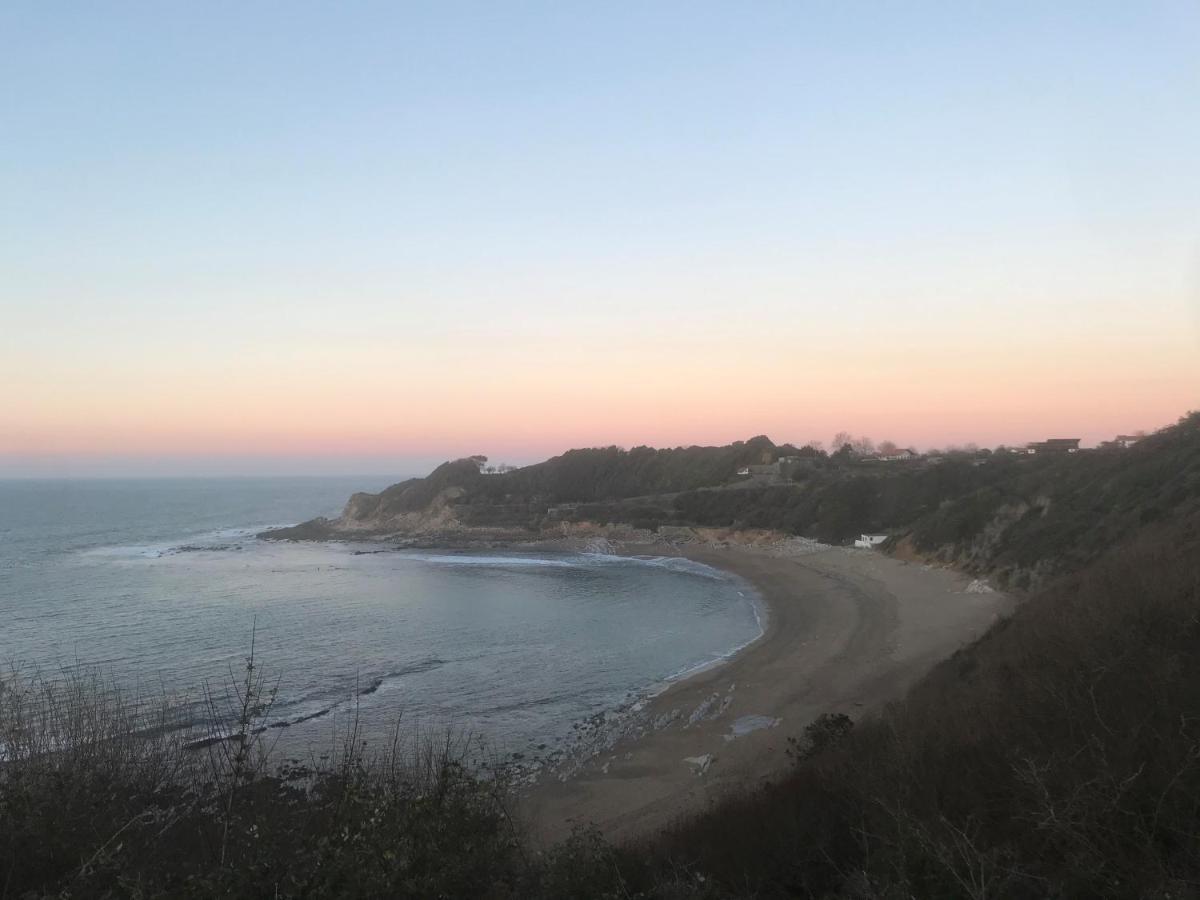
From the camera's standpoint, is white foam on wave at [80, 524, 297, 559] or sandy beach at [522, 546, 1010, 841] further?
white foam on wave at [80, 524, 297, 559]

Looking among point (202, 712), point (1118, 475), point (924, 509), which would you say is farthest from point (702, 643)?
point (924, 509)

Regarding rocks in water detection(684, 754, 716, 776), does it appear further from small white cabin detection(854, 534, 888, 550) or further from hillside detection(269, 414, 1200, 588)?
small white cabin detection(854, 534, 888, 550)

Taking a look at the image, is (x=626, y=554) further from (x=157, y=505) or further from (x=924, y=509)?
(x=157, y=505)

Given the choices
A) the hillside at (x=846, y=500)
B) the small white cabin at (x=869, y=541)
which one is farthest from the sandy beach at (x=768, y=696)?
the small white cabin at (x=869, y=541)

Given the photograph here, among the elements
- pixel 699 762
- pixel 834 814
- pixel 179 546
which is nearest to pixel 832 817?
pixel 834 814

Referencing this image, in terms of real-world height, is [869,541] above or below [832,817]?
below

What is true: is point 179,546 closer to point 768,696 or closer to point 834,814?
point 768,696

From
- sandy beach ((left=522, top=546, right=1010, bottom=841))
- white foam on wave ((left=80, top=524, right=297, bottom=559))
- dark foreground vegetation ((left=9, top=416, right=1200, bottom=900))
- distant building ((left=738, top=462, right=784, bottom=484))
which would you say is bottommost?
sandy beach ((left=522, top=546, right=1010, bottom=841))

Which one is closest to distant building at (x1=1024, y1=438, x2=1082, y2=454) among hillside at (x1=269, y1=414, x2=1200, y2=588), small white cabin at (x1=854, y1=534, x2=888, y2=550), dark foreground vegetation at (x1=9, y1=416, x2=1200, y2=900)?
hillside at (x1=269, y1=414, x2=1200, y2=588)
